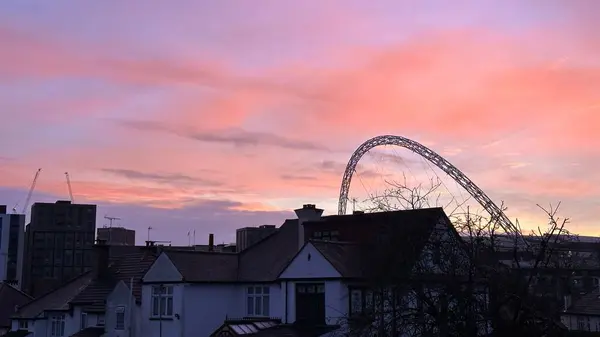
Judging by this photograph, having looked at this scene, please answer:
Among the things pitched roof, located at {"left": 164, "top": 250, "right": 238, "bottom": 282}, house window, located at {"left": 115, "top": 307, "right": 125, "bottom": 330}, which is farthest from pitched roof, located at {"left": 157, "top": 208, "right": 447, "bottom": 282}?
house window, located at {"left": 115, "top": 307, "right": 125, "bottom": 330}

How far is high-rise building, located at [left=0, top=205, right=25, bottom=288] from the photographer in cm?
19088

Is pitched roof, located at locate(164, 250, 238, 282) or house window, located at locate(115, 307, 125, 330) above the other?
pitched roof, located at locate(164, 250, 238, 282)

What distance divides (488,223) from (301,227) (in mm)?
23146

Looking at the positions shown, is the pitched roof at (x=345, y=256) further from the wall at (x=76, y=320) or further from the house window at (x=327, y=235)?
the wall at (x=76, y=320)

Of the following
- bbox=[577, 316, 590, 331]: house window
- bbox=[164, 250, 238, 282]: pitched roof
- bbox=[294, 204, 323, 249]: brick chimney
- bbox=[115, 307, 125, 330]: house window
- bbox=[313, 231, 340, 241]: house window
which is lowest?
→ bbox=[577, 316, 590, 331]: house window

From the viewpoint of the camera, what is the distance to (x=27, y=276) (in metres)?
186

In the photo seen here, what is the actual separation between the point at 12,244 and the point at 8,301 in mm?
134314

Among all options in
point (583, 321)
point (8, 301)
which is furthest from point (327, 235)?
point (8, 301)

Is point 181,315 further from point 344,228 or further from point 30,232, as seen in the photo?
point 30,232

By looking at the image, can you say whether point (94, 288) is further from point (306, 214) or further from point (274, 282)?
point (306, 214)

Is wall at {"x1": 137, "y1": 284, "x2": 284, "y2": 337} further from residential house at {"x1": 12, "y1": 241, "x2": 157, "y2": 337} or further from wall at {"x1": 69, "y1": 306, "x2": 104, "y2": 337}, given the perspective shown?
wall at {"x1": 69, "y1": 306, "x2": 104, "y2": 337}

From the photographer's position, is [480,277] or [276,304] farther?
[276,304]

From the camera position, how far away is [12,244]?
637 feet

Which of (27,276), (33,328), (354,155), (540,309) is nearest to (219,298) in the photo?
(33,328)
